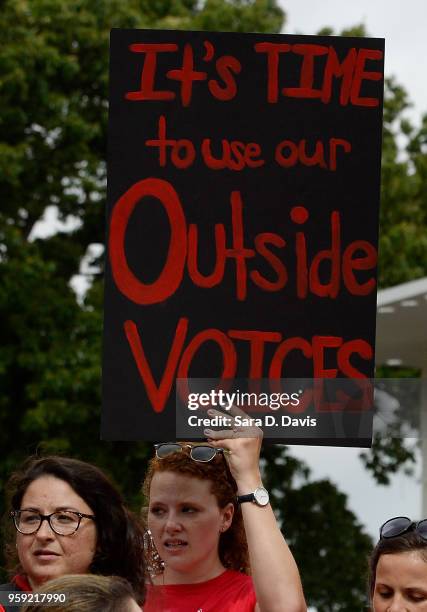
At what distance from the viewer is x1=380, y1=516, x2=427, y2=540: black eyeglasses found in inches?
141

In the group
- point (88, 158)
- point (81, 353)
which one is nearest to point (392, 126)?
point (88, 158)

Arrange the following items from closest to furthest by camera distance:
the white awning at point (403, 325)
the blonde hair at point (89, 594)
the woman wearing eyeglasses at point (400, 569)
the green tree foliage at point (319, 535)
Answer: the blonde hair at point (89, 594) → the woman wearing eyeglasses at point (400, 569) → the white awning at point (403, 325) → the green tree foliage at point (319, 535)

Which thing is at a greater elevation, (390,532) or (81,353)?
(81,353)

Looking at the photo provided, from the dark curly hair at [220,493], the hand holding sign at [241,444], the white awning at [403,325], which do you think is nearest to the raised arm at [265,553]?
the hand holding sign at [241,444]

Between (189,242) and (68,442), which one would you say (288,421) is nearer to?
(189,242)

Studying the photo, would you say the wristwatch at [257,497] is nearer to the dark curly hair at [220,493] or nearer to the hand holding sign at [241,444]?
the hand holding sign at [241,444]

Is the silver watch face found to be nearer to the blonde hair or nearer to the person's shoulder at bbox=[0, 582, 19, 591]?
the person's shoulder at bbox=[0, 582, 19, 591]

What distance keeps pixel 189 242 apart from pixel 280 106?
1.45 ft

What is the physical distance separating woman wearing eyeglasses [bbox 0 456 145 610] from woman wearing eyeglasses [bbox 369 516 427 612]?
1.89 ft

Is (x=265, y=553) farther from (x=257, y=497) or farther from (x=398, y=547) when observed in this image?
(x=398, y=547)

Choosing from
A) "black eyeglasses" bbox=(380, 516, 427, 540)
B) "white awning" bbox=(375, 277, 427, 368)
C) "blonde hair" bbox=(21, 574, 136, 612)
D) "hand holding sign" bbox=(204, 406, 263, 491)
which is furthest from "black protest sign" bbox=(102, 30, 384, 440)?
"white awning" bbox=(375, 277, 427, 368)

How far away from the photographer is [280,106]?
155 inches

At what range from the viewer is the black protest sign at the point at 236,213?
3.78m

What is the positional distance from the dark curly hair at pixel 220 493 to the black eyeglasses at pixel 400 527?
51 centimetres
